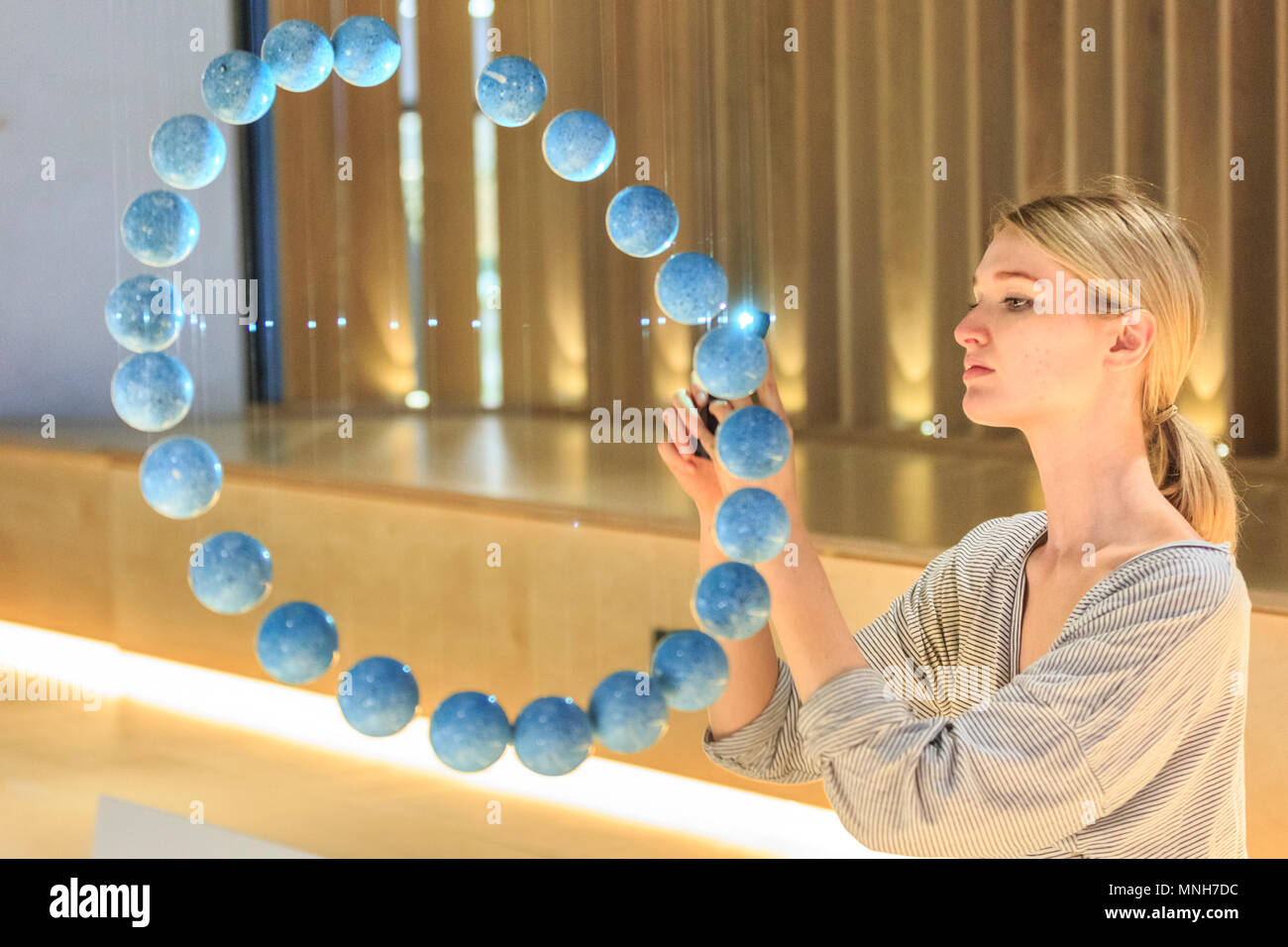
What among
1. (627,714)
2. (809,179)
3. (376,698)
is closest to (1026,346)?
(627,714)

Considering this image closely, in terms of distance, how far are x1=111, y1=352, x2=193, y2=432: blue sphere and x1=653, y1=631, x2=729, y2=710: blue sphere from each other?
0.41 m

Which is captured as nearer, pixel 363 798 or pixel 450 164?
pixel 363 798

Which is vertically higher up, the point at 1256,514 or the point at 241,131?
the point at 241,131

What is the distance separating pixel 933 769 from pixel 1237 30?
11.6 ft

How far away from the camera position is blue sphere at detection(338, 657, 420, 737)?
96cm

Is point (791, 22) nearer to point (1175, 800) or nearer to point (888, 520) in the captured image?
point (888, 520)

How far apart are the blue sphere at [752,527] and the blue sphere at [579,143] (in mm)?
292

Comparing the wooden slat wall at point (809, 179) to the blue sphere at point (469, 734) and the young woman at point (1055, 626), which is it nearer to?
the young woman at point (1055, 626)

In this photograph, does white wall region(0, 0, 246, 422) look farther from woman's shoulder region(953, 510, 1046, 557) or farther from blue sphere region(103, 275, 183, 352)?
woman's shoulder region(953, 510, 1046, 557)

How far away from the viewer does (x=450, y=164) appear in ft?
17.6

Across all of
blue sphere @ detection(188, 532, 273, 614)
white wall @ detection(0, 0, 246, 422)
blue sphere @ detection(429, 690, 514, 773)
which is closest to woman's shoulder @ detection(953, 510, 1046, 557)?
blue sphere @ detection(429, 690, 514, 773)

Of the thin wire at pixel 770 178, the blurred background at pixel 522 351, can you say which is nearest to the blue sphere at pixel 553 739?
the blurred background at pixel 522 351

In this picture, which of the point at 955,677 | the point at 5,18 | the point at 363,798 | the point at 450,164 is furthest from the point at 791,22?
the point at 955,677

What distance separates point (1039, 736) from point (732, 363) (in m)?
0.34
